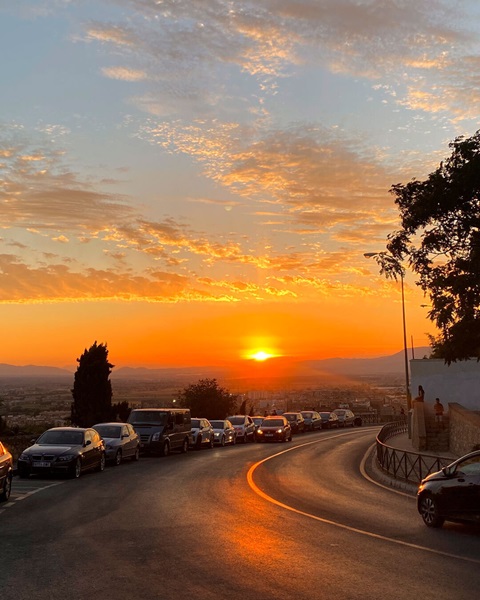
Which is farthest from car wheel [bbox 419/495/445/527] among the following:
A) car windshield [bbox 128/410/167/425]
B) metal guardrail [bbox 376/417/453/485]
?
car windshield [bbox 128/410/167/425]

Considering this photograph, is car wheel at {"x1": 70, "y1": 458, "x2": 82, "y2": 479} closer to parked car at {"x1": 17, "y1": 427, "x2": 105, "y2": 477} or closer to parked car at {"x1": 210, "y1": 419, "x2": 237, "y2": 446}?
parked car at {"x1": 17, "y1": 427, "x2": 105, "y2": 477}

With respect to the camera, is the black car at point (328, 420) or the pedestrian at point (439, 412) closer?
the pedestrian at point (439, 412)

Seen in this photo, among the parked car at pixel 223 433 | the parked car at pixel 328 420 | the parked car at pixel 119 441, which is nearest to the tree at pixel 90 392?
the parked car at pixel 223 433

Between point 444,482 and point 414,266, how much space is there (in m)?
9.02

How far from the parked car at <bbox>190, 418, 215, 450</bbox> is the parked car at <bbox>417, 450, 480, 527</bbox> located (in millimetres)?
24711

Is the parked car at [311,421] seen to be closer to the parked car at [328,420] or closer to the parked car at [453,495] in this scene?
the parked car at [328,420]

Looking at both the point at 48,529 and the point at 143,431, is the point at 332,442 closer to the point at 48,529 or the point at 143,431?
the point at 143,431

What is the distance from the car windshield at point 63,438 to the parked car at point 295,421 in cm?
3518

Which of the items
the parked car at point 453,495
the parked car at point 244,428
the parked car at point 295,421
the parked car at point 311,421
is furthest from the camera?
the parked car at point 311,421

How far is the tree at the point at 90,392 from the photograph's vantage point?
43.7 m

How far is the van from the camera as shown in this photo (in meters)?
32.1

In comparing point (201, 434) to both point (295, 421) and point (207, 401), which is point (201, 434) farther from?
point (207, 401)

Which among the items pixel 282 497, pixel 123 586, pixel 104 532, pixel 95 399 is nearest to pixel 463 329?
pixel 282 497

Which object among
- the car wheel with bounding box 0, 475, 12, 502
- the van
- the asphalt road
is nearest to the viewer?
the asphalt road
